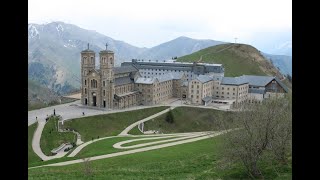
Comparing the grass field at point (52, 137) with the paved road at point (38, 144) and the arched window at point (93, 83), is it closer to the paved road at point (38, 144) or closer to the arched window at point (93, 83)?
the paved road at point (38, 144)

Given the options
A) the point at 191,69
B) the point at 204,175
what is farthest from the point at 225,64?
the point at 204,175

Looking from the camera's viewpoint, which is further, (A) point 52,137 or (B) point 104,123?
(B) point 104,123

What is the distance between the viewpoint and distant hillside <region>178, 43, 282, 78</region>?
13638 cm

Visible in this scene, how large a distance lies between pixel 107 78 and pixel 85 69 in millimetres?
6603

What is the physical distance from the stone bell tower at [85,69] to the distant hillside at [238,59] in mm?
61099

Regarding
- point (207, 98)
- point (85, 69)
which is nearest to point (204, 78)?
point (207, 98)

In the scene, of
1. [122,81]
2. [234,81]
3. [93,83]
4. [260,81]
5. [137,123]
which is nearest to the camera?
[137,123]

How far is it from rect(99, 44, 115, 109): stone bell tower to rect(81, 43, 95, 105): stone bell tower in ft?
13.0

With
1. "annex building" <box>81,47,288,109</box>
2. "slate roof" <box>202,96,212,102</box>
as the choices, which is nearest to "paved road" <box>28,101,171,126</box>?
"annex building" <box>81,47,288,109</box>

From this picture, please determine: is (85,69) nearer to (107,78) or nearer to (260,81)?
(107,78)

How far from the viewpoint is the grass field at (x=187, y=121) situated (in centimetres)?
7756

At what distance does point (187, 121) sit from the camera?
81750 mm
